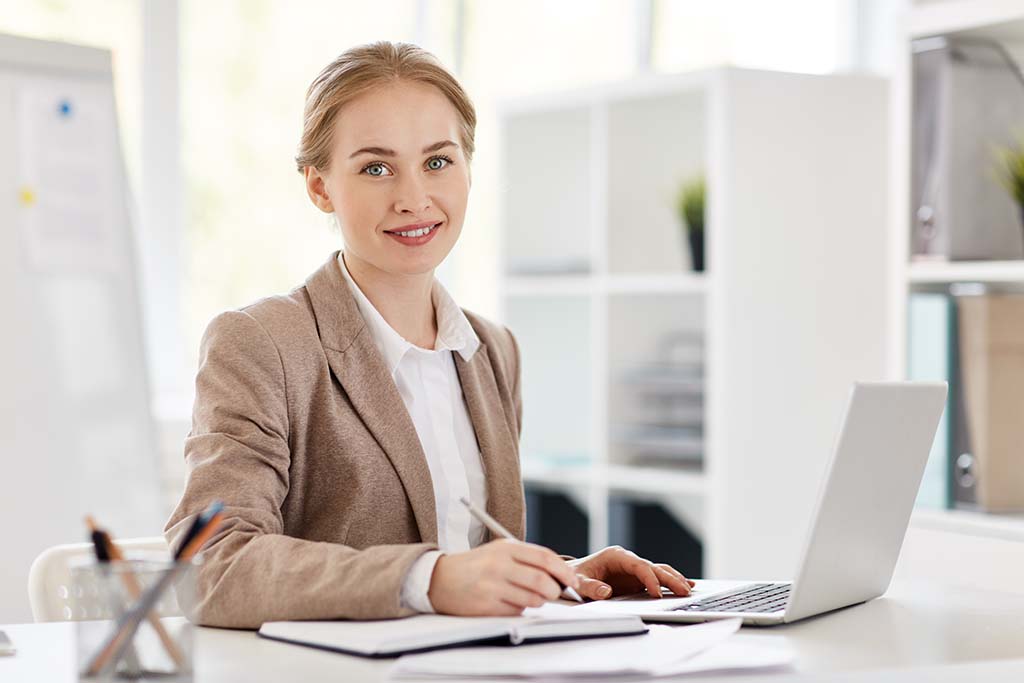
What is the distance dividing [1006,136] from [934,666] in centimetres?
208

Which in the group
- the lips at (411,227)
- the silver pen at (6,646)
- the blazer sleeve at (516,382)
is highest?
the lips at (411,227)

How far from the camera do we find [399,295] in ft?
6.27

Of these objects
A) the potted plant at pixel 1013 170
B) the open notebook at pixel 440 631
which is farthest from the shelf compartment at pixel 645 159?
the open notebook at pixel 440 631

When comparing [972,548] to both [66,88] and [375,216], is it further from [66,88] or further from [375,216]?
[66,88]

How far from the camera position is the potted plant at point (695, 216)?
3939mm

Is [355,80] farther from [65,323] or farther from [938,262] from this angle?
[938,262]

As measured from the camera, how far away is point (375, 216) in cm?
181

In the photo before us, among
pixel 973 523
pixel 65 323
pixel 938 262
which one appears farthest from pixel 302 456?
pixel 938 262

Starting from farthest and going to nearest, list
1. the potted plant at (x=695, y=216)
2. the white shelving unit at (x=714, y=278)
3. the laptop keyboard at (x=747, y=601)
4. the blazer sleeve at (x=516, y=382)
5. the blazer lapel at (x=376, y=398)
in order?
the potted plant at (x=695, y=216) → the white shelving unit at (x=714, y=278) → the blazer sleeve at (x=516, y=382) → the blazer lapel at (x=376, y=398) → the laptop keyboard at (x=747, y=601)

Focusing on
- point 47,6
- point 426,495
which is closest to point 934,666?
point 426,495

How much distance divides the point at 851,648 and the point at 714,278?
2.53 m

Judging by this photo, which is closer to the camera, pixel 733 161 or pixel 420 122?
pixel 420 122

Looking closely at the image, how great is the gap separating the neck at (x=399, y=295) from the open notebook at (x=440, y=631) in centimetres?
63

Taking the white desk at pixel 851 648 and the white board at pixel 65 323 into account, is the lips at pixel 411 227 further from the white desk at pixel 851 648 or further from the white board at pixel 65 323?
the white board at pixel 65 323
